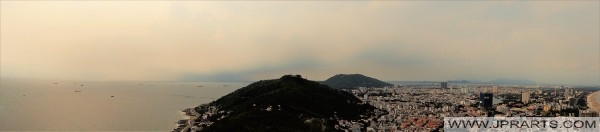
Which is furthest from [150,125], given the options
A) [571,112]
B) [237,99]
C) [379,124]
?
[571,112]

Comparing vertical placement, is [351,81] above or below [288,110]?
above

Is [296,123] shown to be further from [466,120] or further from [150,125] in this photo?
[150,125]

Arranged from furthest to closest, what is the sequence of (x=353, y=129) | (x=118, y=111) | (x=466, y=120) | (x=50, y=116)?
(x=118, y=111), (x=50, y=116), (x=353, y=129), (x=466, y=120)

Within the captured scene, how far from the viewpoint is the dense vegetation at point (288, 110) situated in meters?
26.2

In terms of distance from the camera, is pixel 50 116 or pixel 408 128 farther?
pixel 50 116

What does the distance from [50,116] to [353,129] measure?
96.8 ft

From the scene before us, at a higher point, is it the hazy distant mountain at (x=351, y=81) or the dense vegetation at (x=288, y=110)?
the hazy distant mountain at (x=351, y=81)

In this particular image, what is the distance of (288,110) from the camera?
31891mm

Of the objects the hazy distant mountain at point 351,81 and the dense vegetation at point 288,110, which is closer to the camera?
the dense vegetation at point 288,110

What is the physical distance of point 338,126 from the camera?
31.3 meters

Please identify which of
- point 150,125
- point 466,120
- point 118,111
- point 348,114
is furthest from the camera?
point 118,111

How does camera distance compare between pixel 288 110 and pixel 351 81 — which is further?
pixel 351 81

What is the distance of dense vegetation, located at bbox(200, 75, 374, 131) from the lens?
26.2 m

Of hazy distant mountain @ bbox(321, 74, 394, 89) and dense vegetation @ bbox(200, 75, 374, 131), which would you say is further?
hazy distant mountain @ bbox(321, 74, 394, 89)
